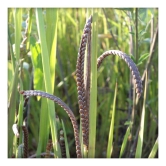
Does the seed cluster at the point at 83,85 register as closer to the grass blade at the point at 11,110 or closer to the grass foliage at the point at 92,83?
the grass foliage at the point at 92,83

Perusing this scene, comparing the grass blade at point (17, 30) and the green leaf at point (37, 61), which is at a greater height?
the grass blade at point (17, 30)

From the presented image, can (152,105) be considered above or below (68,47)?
below

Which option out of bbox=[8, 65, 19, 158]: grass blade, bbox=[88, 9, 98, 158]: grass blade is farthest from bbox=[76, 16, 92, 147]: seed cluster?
bbox=[8, 65, 19, 158]: grass blade

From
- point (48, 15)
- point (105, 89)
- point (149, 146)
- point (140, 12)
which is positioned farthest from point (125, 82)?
point (48, 15)

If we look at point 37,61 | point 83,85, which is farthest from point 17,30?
point 83,85

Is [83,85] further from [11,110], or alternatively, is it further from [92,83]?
[11,110]

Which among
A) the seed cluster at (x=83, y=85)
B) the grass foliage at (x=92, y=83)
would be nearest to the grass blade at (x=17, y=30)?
the grass foliage at (x=92, y=83)
